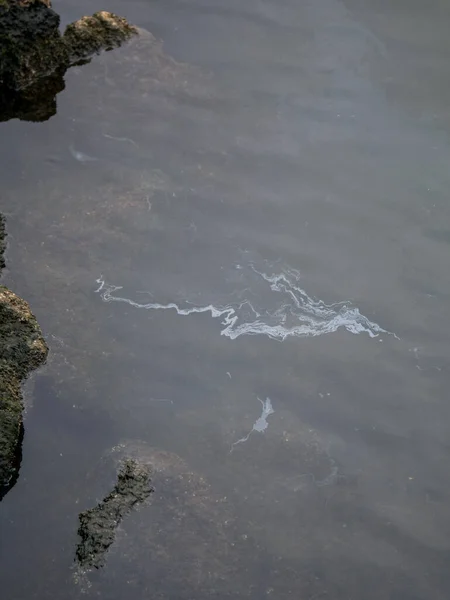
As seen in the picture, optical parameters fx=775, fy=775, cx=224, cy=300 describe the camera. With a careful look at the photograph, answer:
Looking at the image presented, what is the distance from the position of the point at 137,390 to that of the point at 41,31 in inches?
126

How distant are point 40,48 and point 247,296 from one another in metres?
2.81

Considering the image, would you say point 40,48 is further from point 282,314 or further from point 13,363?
point 282,314

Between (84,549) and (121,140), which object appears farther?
(121,140)

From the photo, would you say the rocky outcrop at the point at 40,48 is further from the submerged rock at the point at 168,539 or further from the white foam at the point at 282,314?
the submerged rock at the point at 168,539

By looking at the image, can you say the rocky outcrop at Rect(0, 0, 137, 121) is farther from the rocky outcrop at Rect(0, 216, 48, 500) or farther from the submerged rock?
the submerged rock

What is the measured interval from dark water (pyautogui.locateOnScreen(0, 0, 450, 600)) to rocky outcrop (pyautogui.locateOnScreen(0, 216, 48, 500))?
8 centimetres

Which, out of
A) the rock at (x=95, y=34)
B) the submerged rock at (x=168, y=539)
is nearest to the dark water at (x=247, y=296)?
the submerged rock at (x=168, y=539)

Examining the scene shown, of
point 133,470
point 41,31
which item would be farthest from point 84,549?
point 41,31

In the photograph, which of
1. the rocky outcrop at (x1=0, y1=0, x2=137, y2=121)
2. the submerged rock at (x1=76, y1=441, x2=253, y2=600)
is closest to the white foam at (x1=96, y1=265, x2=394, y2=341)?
the submerged rock at (x1=76, y1=441, x2=253, y2=600)

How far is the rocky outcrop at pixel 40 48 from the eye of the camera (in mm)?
6086

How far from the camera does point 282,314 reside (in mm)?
5160

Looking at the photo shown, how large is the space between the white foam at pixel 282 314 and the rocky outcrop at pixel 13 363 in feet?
1.83

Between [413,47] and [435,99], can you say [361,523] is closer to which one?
[435,99]

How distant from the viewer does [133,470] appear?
4.47 metres
